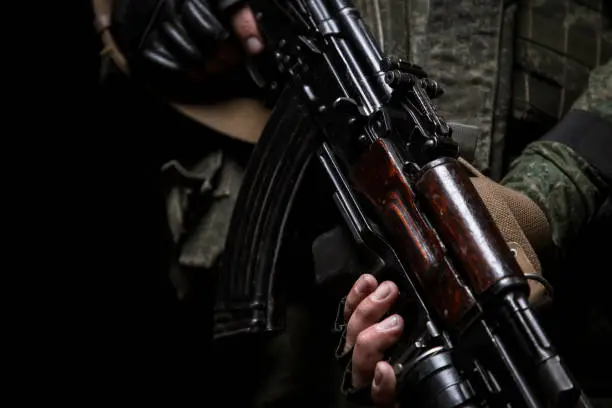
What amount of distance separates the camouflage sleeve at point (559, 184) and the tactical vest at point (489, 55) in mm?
67

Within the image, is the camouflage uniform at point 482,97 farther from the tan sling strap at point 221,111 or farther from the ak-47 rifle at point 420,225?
the ak-47 rifle at point 420,225

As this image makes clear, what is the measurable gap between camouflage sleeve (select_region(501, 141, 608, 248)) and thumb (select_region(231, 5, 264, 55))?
424 millimetres

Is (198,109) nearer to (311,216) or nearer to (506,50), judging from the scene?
(311,216)

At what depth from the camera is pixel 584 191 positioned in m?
1.14

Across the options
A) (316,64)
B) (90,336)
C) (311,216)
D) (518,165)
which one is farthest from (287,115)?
(90,336)

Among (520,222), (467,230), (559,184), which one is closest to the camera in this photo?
(467,230)

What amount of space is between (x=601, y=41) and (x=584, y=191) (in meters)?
0.32

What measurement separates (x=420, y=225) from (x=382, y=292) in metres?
0.09

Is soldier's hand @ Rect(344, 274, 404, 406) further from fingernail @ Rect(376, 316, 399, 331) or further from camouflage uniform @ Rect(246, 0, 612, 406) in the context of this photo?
camouflage uniform @ Rect(246, 0, 612, 406)

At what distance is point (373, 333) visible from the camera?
2.79 feet

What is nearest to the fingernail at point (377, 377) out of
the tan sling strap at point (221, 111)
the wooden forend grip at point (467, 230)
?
the wooden forend grip at point (467, 230)

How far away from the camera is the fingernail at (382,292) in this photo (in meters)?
0.86

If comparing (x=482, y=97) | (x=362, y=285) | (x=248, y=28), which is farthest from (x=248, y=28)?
(x=362, y=285)

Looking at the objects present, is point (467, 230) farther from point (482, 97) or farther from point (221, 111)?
point (221, 111)
